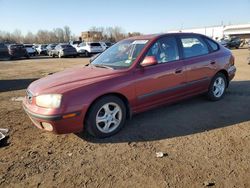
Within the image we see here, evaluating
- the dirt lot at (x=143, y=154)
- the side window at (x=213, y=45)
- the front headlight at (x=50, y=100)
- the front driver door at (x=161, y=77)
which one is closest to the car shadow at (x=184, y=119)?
the dirt lot at (x=143, y=154)

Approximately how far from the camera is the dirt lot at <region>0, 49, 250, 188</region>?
2992 mm

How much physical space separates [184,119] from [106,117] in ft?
5.32

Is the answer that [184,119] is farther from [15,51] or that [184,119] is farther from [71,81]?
[15,51]

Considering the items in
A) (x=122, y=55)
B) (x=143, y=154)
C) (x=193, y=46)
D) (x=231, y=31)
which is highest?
(x=231, y=31)

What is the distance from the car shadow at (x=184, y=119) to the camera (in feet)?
13.7

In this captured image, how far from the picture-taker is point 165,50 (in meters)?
4.84

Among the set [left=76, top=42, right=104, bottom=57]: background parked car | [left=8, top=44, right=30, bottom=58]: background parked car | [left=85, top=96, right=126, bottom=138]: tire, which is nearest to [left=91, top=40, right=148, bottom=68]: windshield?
[left=85, top=96, right=126, bottom=138]: tire

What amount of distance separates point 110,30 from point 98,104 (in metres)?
95.3

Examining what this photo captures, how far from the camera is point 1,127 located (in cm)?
479

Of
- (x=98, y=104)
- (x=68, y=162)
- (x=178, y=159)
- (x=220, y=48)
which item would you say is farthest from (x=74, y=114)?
(x=220, y=48)

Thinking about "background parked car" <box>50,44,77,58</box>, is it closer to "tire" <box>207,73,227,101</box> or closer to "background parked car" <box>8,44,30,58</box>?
"background parked car" <box>8,44,30,58</box>

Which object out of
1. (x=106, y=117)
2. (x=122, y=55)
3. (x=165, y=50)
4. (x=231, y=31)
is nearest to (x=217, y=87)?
(x=165, y=50)

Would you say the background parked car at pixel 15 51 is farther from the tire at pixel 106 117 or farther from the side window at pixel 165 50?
the tire at pixel 106 117

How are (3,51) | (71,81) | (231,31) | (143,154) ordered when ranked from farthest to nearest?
(231,31) → (3,51) → (71,81) → (143,154)
